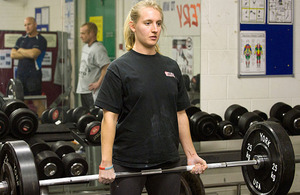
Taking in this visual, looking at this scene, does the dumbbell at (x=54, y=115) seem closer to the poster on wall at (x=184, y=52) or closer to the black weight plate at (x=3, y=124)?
the black weight plate at (x=3, y=124)

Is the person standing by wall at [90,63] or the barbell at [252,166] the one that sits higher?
the person standing by wall at [90,63]

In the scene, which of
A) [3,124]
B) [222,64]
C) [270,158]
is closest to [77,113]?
[3,124]

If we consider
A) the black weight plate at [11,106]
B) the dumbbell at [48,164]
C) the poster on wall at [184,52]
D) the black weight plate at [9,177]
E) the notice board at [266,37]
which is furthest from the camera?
the notice board at [266,37]

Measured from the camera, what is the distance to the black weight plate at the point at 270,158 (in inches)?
85.7

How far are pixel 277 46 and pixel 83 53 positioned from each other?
169 cm

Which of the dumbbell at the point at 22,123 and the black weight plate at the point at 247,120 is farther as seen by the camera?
the black weight plate at the point at 247,120

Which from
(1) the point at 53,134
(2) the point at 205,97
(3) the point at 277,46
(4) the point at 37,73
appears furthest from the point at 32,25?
(3) the point at 277,46

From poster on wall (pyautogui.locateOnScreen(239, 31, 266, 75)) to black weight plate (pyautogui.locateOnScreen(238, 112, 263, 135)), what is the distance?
1.77 feet

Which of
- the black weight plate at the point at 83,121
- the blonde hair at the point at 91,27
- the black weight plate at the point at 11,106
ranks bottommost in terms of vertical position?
the black weight plate at the point at 83,121

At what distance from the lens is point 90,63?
152 inches

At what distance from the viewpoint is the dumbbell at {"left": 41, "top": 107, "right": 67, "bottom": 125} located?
3842 millimetres

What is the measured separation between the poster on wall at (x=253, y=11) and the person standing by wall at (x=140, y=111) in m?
2.29

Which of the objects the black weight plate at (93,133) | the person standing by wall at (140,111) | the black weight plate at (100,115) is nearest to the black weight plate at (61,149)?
the black weight plate at (93,133)

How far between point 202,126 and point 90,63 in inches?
42.0
